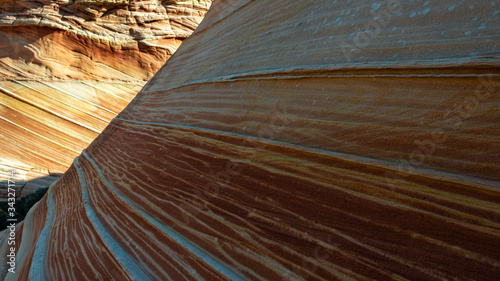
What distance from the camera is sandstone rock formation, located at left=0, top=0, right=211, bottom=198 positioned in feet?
17.1

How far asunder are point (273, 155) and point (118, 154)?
1.08 m

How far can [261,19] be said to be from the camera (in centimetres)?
137

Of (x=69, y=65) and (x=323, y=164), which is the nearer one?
(x=323, y=164)

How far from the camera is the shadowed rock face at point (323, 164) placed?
0.58 meters

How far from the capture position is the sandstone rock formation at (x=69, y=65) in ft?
17.1

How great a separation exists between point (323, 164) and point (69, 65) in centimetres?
581

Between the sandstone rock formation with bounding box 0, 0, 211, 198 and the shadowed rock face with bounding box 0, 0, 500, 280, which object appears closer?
the shadowed rock face with bounding box 0, 0, 500, 280

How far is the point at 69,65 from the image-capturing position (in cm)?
562

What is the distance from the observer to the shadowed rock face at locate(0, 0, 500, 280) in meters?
0.58

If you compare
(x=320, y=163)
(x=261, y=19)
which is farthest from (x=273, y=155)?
(x=261, y=19)

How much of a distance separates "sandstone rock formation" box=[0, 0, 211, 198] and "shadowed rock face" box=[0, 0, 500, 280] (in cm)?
437

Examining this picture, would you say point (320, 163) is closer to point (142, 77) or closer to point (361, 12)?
point (361, 12)

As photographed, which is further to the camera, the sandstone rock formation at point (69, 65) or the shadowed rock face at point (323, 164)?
the sandstone rock formation at point (69, 65)

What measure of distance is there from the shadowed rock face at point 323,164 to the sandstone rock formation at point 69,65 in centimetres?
437
